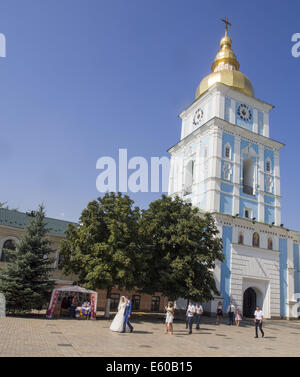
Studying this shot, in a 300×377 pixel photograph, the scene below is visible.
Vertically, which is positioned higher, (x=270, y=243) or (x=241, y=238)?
(x=241, y=238)

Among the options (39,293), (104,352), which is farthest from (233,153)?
(104,352)

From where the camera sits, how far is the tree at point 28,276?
62.2 ft

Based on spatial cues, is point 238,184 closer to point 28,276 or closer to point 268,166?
point 268,166

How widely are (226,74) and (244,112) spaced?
515 cm

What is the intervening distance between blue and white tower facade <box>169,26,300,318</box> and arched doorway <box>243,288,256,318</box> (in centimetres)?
9

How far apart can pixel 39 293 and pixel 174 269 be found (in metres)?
8.94

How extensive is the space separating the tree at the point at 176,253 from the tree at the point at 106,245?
1168 millimetres

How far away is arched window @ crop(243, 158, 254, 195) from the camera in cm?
3564

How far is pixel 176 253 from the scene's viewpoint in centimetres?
2327

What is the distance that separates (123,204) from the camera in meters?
21.7

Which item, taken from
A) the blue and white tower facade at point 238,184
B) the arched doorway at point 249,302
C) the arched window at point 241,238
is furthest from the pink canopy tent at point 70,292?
the arched doorway at point 249,302

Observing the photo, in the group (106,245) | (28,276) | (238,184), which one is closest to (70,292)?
(28,276)

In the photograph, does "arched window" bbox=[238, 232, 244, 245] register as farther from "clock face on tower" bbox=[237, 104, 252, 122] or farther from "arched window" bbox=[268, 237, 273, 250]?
"clock face on tower" bbox=[237, 104, 252, 122]
